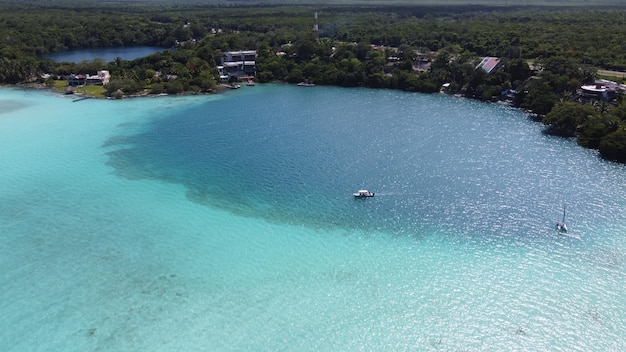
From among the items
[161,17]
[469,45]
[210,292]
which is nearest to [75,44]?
[161,17]

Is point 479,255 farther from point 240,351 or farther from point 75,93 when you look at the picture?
point 75,93

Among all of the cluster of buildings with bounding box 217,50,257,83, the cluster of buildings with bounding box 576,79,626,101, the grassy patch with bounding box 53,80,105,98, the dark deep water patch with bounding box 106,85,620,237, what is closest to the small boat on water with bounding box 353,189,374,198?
the dark deep water patch with bounding box 106,85,620,237

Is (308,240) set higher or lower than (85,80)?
lower

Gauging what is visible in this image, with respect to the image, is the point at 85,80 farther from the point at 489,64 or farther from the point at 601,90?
the point at 601,90

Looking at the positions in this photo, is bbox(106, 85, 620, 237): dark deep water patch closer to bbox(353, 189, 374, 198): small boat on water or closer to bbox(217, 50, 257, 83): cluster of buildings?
bbox(353, 189, 374, 198): small boat on water

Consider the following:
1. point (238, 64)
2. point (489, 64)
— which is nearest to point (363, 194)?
point (489, 64)

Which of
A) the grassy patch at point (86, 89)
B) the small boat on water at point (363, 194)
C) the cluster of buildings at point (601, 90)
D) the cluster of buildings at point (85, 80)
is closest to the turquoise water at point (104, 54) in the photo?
the cluster of buildings at point (85, 80)

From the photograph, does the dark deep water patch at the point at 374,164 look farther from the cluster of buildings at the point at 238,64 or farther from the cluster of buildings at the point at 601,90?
the cluster of buildings at the point at 238,64
